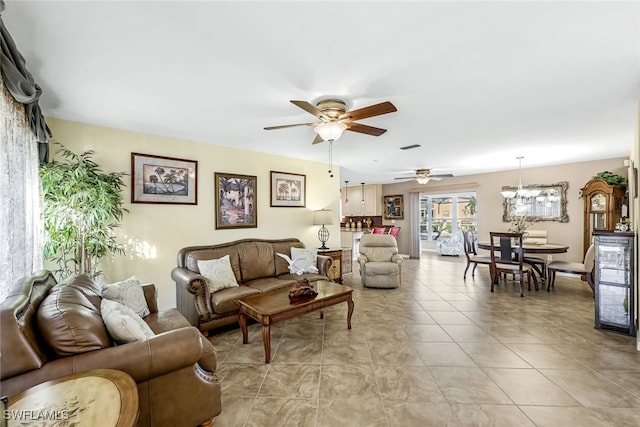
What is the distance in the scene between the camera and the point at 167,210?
3723mm

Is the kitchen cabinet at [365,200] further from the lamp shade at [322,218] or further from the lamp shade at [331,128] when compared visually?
the lamp shade at [331,128]

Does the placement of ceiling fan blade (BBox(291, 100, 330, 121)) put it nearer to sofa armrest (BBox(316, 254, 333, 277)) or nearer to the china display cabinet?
sofa armrest (BBox(316, 254, 333, 277))

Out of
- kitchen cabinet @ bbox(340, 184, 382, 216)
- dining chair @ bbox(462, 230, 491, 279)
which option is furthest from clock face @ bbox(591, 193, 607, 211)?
kitchen cabinet @ bbox(340, 184, 382, 216)

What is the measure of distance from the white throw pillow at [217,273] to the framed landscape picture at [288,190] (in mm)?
1560

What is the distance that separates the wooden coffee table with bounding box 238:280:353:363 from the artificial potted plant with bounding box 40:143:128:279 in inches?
65.5

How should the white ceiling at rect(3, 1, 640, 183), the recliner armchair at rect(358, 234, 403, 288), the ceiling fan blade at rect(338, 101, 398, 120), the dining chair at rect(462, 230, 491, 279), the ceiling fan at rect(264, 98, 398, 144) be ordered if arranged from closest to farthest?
the white ceiling at rect(3, 1, 640, 183) < the ceiling fan blade at rect(338, 101, 398, 120) < the ceiling fan at rect(264, 98, 398, 144) < the recliner armchair at rect(358, 234, 403, 288) < the dining chair at rect(462, 230, 491, 279)

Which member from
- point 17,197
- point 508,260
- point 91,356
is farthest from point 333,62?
point 508,260

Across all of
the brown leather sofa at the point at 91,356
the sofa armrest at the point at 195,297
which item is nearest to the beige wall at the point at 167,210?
the sofa armrest at the point at 195,297

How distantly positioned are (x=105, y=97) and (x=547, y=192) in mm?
7848

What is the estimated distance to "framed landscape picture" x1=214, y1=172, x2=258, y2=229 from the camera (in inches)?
164

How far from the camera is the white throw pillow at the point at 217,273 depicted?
333 cm

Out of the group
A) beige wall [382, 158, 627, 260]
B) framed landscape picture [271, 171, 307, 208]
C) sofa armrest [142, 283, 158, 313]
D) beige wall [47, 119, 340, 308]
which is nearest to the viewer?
sofa armrest [142, 283, 158, 313]

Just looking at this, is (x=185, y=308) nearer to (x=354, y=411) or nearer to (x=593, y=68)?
(x=354, y=411)

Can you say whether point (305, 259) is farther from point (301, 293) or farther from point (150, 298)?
point (150, 298)
